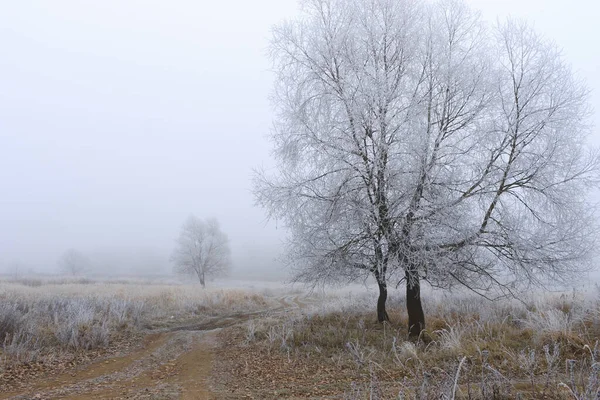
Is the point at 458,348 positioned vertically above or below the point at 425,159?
below

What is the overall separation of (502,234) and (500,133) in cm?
216

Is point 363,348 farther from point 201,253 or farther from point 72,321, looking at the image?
point 201,253

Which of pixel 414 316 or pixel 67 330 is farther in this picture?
pixel 67 330

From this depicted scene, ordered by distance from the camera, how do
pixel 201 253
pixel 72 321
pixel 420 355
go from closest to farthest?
pixel 420 355
pixel 72 321
pixel 201 253

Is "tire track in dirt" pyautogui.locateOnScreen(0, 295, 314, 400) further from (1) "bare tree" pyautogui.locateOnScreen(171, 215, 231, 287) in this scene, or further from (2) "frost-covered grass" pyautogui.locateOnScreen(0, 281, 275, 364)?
(1) "bare tree" pyautogui.locateOnScreen(171, 215, 231, 287)

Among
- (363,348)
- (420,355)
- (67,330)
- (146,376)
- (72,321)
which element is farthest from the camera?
(72,321)

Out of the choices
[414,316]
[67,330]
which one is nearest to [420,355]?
[414,316]

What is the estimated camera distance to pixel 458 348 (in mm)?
6668

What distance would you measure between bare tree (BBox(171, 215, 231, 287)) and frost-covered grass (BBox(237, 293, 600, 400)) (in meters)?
34.9

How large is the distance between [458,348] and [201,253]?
136ft

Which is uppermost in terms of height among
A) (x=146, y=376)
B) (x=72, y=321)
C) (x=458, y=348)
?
(x=72, y=321)

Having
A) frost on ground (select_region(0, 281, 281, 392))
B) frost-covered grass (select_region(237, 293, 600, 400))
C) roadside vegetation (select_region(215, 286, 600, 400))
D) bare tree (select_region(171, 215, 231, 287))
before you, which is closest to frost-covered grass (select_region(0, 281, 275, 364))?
frost on ground (select_region(0, 281, 281, 392))

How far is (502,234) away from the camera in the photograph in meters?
7.88

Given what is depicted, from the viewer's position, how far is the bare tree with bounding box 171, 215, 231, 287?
4459cm
